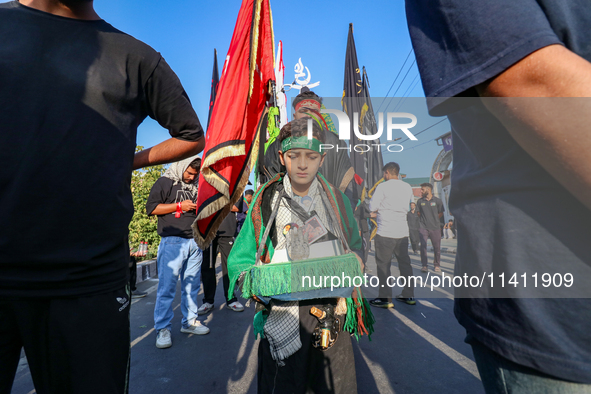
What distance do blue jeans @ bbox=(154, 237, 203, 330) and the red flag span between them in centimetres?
174

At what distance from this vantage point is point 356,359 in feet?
9.14

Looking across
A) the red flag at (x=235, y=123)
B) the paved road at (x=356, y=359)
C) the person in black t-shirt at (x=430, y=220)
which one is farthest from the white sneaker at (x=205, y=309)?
the person in black t-shirt at (x=430, y=220)

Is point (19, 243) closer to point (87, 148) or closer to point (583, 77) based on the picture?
point (87, 148)

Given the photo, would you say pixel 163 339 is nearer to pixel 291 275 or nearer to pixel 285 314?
pixel 285 314

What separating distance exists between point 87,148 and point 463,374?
312 cm

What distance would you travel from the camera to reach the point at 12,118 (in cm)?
89

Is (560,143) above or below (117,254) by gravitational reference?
above

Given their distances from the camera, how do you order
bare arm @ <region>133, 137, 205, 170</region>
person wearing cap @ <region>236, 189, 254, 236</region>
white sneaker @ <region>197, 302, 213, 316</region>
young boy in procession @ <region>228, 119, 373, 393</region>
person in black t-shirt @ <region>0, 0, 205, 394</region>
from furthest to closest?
person wearing cap @ <region>236, 189, 254, 236</region> < white sneaker @ <region>197, 302, 213, 316</region> < young boy in procession @ <region>228, 119, 373, 393</region> < bare arm @ <region>133, 137, 205, 170</region> < person in black t-shirt @ <region>0, 0, 205, 394</region>

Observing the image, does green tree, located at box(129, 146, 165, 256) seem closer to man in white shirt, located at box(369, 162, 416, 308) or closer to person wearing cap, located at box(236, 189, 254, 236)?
person wearing cap, located at box(236, 189, 254, 236)

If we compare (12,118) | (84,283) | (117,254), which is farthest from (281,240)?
(12,118)

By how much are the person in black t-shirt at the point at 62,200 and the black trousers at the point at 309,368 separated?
76 centimetres

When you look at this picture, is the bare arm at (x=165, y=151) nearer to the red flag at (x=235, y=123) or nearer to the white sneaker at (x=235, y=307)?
the red flag at (x=235, y=123)

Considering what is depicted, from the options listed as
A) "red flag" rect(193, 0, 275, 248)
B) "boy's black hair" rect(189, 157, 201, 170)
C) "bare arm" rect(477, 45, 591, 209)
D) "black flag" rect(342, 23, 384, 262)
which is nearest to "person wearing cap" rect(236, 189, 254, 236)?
"boy's black hair" rect(189, 157, 201, 170)

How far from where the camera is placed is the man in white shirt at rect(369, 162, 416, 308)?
4.37m
